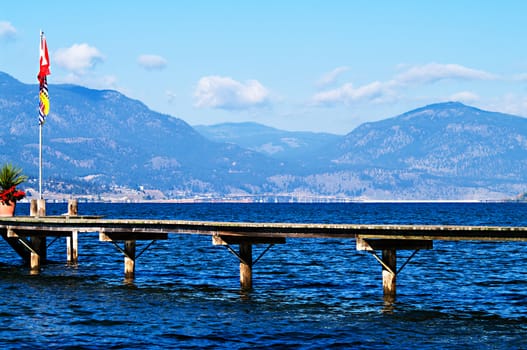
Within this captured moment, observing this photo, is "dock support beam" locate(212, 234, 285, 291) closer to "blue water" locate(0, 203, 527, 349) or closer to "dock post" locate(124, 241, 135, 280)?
"blue water" locate(0, 203, 527, 349)

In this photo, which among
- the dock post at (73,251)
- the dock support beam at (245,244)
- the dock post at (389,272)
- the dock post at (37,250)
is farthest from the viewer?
the dock post at (73,251)

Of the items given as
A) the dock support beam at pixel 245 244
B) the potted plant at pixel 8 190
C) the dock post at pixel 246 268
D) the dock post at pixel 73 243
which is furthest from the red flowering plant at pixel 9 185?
the dock post at pixel 246 268

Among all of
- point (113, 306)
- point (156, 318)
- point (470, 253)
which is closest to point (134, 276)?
point (113, 306)

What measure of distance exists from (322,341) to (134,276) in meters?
19.0

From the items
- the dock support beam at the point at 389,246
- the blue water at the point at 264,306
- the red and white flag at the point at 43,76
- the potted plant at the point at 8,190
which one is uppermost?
the red and white flag at the point at 43,76

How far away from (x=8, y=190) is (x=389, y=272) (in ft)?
76.8

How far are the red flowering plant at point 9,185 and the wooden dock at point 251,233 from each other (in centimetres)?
171

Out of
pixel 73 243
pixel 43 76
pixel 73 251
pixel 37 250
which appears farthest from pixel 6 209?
pixel 43 76

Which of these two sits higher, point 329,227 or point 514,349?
point 329,227

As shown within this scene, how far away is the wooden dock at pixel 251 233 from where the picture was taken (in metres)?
31.5

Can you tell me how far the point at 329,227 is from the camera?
1340 inches

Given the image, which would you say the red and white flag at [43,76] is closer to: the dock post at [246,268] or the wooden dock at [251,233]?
the wooden dock at [251,233]

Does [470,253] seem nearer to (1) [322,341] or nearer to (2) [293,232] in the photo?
(2) [293,232]

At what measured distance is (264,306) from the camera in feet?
107
